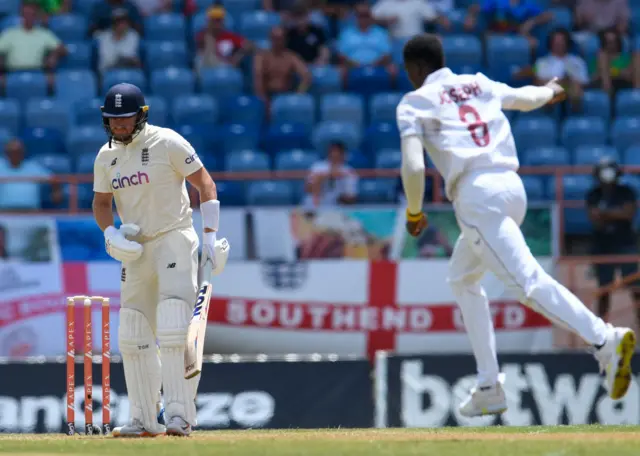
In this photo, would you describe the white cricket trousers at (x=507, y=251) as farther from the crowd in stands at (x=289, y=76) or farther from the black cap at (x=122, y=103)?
the crowd in stands at (x=289, y=76)

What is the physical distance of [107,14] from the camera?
58.6 feet

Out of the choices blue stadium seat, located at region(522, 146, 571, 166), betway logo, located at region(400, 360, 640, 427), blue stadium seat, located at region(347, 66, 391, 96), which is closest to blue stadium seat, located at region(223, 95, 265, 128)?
blue stadium seat, located at region(347, 66, 391, 96)

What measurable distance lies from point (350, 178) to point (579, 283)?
8.47ft

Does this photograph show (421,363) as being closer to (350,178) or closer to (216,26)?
(350,178)

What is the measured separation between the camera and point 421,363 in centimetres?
1291

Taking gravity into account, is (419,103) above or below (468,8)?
below

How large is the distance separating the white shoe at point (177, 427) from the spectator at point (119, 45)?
951 centimetres

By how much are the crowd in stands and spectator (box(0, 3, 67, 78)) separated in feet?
0.04

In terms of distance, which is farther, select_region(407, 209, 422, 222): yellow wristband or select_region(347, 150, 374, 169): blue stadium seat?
select_region(347, 150, 374, 169): blue stadium seat

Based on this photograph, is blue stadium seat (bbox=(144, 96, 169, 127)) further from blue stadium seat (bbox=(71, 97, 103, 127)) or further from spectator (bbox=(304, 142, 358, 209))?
spectator (bbox=(304, 142, 358, 209))

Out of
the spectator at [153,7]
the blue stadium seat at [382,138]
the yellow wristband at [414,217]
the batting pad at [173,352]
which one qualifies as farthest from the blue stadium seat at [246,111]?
the yellow wristband at [414,217]

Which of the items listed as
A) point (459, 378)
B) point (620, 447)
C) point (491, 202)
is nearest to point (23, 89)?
point (459, 378)

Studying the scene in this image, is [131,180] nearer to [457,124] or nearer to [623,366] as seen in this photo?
[457,124]

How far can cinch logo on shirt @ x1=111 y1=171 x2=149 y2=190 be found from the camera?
8.46m
